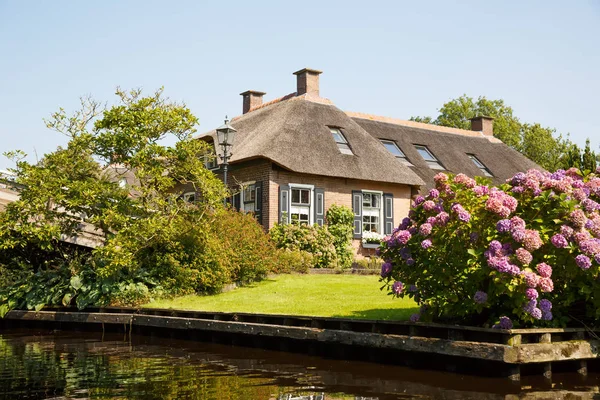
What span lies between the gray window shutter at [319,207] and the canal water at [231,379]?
1087 centimetres

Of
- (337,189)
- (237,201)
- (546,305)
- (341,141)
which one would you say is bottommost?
(546,305)

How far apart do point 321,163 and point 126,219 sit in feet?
28.8

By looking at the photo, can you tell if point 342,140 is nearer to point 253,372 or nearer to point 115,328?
point 115,328

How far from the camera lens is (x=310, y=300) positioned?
555 inches

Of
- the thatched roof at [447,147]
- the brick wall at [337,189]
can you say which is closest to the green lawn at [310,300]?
the brick wall at [337,189]

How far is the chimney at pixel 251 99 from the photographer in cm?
3050

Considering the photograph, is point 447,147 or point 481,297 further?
point 447,147

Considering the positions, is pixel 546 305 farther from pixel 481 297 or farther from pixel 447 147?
pixel 447 147

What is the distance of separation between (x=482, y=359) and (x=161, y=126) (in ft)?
33.3

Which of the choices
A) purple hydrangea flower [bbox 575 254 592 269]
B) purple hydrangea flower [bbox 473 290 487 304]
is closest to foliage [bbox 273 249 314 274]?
purple hydrangea flower [bbox 473 290 487 304]

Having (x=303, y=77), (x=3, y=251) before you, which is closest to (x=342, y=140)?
(x=303, y=77)

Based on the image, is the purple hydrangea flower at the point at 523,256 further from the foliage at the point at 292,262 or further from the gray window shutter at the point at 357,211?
the gray window shutter at the point at 357,211

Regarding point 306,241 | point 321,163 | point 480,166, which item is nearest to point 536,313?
point 306,241

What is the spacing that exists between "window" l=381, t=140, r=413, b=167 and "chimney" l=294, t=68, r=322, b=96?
136 inches
